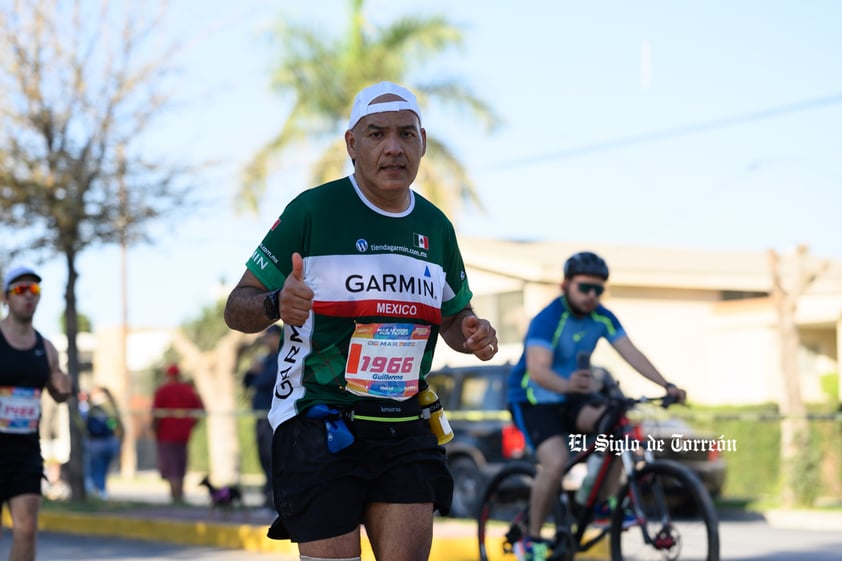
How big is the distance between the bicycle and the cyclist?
0.12 m

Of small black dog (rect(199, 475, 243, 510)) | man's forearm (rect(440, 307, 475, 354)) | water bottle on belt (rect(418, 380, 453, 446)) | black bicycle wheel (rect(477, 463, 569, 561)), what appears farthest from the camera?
small black dog (rect(199, 475, 243, 510))

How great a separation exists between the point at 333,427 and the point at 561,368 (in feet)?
13.3

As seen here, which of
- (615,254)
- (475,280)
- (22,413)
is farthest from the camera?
(615,254)

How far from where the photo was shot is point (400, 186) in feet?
14.0

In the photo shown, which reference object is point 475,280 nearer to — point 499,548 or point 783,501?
point 783,501

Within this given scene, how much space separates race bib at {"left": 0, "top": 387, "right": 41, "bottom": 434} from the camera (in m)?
7.54

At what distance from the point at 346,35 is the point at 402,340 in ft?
85.3

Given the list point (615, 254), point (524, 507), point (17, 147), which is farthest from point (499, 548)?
point (615, 254)

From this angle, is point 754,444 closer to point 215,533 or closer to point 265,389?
point 265,389

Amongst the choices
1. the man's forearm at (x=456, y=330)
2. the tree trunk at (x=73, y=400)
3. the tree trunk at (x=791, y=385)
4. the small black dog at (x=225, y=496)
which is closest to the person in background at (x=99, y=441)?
the tree trunk at (x=73, y=400)

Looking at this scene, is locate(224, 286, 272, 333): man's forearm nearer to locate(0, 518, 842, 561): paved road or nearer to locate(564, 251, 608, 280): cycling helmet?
locate(564, 251, 608, 280): cycling helmet

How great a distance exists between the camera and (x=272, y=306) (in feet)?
13.0

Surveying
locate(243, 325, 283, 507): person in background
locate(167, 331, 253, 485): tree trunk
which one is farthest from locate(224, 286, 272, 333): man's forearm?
locate(167, 331, 253, 485): tree trunk

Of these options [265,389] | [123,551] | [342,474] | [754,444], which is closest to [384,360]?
[342,474]
